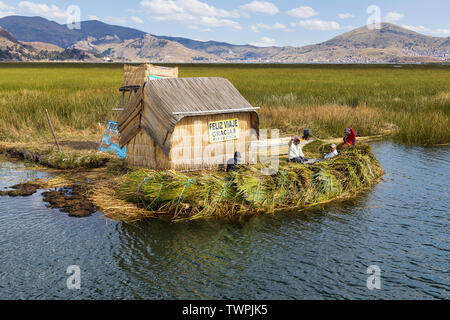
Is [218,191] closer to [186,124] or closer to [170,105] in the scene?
[186,124]

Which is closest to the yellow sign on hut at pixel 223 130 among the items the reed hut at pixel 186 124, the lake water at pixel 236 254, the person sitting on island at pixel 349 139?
the reed hut at pixel 186 124

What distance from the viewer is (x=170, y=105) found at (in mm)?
13758

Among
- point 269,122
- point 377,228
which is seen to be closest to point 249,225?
point 377,228

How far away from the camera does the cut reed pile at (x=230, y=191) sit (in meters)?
12.2

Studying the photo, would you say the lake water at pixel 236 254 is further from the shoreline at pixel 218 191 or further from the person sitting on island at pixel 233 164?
the person sitting on island at pixel 233 164

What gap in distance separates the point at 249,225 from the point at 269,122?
1557 cm

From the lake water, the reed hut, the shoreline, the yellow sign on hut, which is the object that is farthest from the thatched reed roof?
the lake water

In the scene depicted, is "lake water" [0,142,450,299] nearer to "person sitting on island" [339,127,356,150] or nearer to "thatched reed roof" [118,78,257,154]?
"thatched reed roof" [118,78,257,154]

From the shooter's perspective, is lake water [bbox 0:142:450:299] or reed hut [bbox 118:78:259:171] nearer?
lake water [bbox 0:142:450:299]

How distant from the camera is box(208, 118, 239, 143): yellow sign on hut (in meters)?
15.0

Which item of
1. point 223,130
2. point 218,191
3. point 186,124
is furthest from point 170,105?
point 218,191
